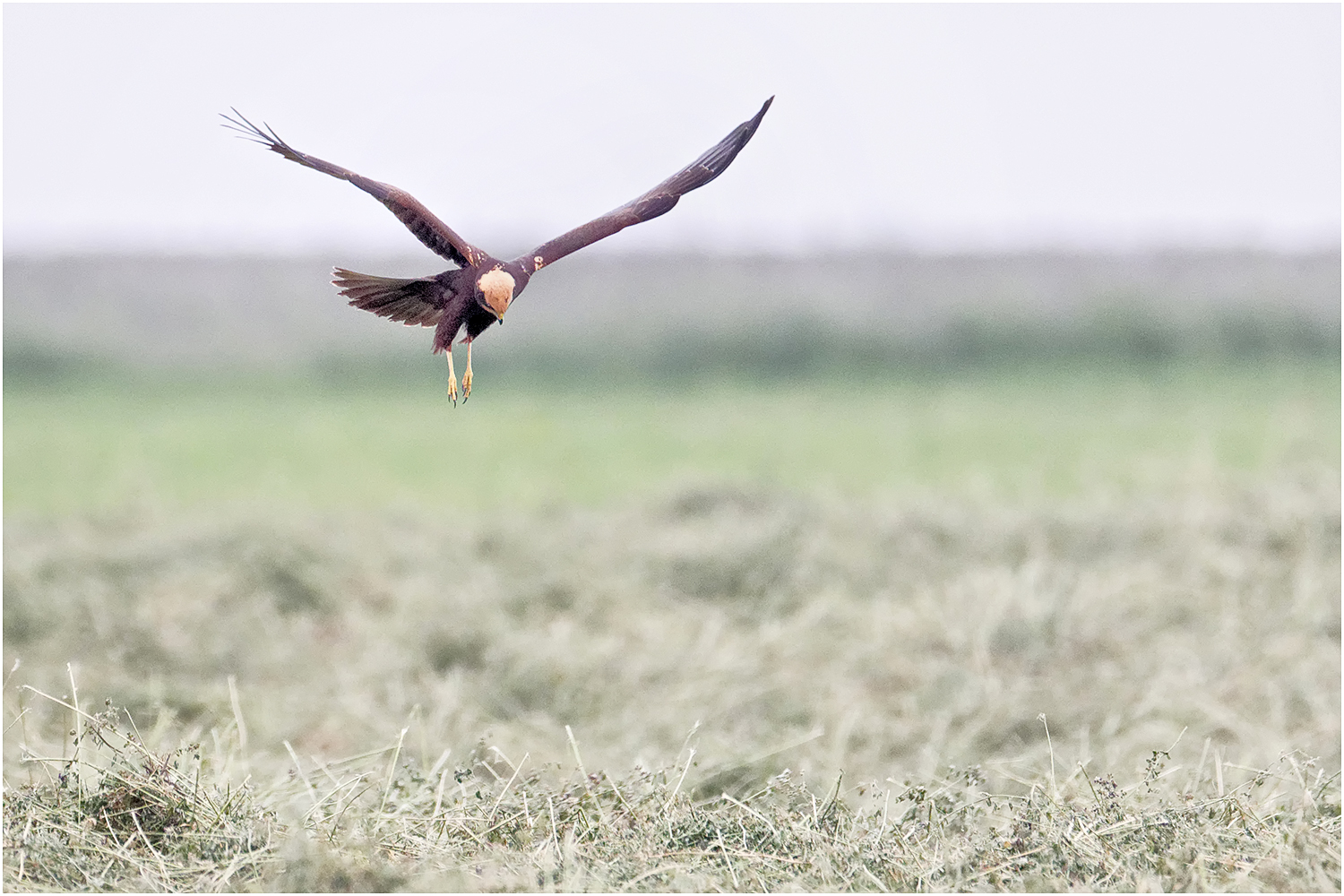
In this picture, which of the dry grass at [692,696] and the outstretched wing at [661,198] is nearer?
the outstretched wing at [661,198]

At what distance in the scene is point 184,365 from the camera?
30.8 ft

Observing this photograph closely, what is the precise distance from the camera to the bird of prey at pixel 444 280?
1.15 metres

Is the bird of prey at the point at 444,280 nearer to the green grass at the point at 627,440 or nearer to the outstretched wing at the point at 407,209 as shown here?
the outstretched wing at the point at 407,209

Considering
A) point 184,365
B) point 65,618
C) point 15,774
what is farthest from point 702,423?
point 15,774

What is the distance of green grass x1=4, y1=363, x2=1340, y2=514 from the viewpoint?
784 cm

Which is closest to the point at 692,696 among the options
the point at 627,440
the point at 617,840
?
the point at 617,840

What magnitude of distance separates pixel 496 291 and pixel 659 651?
12.7 feet

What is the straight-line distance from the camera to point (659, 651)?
16.0 ft

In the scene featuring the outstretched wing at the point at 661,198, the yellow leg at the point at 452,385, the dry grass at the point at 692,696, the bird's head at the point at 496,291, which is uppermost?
the outstretched wing at the point at 661,198

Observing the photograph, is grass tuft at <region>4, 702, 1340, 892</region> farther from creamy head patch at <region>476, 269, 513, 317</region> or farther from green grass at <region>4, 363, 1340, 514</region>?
green grass at <region>4, 363, 1340, 514</region>

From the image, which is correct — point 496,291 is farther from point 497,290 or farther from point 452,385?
point 452,385

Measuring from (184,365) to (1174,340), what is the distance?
9942 mm

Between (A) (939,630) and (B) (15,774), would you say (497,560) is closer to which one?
(A) (939,630)

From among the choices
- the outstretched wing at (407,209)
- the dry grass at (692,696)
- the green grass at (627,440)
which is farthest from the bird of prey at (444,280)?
the green grass at (627,440)
